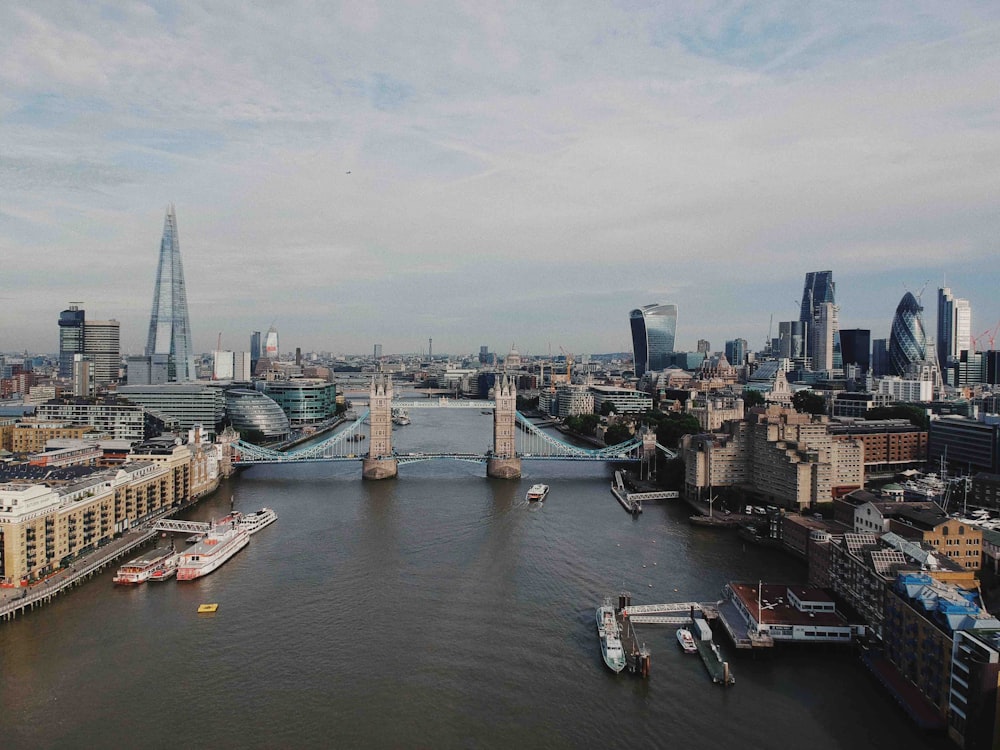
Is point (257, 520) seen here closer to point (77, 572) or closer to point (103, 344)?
point (77, 572)

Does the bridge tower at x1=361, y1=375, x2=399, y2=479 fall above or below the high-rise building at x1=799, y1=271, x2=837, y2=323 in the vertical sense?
below

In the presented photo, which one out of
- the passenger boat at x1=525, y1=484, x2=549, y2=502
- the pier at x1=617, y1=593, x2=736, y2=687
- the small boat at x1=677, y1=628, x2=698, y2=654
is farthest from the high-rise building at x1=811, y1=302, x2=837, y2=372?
the small boat at x1=677, y1=628, x2=698, y2=654

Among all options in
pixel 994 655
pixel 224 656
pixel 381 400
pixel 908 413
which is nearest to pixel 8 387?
pixel 381 400

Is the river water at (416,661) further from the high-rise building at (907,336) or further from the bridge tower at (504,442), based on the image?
the high-rise building at (907,336)

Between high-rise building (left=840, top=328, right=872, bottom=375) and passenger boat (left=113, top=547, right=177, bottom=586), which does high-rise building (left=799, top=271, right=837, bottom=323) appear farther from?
passenger boat (left=113, top=547, right=177, bottom=586)

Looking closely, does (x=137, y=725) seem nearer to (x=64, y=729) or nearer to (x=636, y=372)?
(x=64, y=729)

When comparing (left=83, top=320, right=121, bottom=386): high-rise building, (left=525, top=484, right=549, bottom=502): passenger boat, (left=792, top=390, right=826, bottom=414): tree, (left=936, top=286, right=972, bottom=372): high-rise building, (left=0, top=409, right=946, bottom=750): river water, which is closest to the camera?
(left=0, top=409, right=946, bottom=750): river water

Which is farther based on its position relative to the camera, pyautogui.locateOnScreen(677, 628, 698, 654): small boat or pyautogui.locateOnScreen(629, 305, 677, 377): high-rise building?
pyautogui.locateOnScreen(629, 305, 677, 377): high-rise building
